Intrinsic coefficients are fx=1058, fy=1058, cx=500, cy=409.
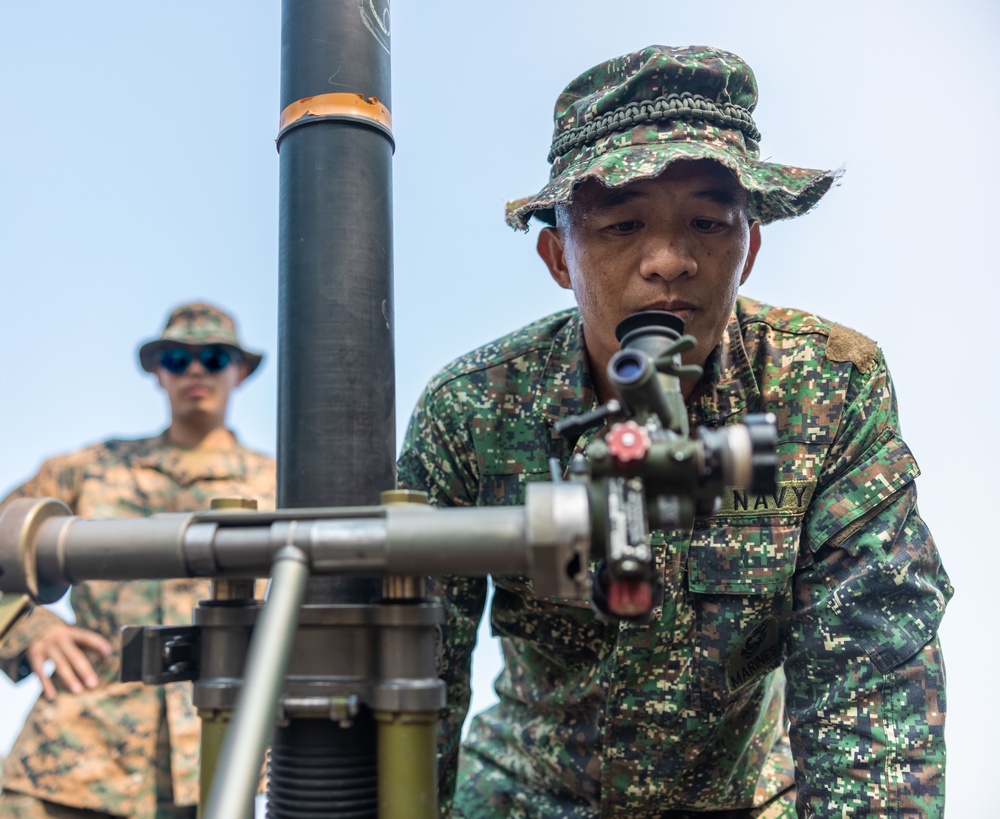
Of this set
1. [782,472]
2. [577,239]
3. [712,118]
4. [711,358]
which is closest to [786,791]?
[782,472]

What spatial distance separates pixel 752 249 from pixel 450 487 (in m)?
1.04

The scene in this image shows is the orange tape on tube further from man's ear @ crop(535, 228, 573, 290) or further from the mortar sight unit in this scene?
man's ear @ crop(535, 228, 573, 290)

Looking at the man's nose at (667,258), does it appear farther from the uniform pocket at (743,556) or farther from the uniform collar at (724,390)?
the uniform pocket at (743,556)

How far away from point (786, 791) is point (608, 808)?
55cm

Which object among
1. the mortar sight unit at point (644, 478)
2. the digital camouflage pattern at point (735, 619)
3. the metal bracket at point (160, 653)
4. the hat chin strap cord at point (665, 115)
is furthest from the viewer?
the hat chin strap cord at point (665, 115)

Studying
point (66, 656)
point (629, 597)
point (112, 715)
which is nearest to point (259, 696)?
point (629, 597)

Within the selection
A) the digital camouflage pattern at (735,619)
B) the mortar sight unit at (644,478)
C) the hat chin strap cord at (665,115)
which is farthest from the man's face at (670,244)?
the mortar sight unit at (644,478)

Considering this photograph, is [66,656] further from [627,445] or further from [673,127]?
[627,445]

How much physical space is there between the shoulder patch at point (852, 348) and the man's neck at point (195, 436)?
3486 millimetres

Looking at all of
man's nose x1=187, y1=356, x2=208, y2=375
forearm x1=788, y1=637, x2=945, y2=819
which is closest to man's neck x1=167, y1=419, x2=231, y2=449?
man's nose x1=187, y1=356, x2=208, y2=375

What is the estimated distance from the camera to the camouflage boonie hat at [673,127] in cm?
246

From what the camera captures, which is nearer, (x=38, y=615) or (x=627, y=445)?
(x=627, y=445)

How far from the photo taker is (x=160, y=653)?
1.42 meters

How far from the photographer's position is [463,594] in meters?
2.81
